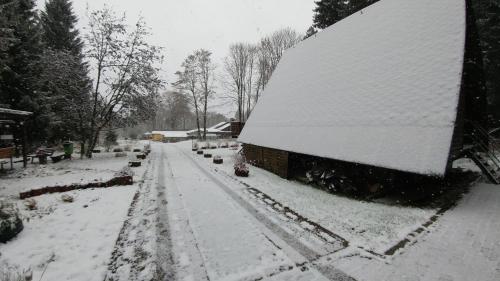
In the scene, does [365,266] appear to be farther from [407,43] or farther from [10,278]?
[407,43]

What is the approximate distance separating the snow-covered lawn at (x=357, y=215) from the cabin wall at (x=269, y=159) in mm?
2472

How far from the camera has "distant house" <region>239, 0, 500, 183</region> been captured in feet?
22.8

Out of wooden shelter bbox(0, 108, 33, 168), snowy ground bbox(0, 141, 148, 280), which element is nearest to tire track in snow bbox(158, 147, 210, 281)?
snowy ground bbox(0, 141, 148, 280)

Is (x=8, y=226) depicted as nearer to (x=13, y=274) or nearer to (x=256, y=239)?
(x=13, y=274)

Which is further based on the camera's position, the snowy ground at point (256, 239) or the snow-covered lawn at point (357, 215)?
the snow-covered lawn at point (357, 215)

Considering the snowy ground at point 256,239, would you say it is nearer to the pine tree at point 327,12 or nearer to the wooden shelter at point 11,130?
the wooden shelter at point 11,130

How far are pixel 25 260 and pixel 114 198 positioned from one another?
12.9 feet

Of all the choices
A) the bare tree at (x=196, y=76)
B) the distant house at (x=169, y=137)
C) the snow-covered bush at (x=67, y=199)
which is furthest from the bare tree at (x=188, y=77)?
the snow-covered bush at (x=67, y=199)

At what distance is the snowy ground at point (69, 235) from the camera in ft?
14.1

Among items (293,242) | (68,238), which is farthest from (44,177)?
(293,242)

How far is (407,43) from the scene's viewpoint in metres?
9.10

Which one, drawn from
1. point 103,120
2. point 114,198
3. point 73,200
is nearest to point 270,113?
point 114,198

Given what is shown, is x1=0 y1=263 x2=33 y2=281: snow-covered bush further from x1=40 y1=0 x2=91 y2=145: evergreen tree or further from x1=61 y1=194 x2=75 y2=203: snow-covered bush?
x1=40 y1=0 x2=91 y2=145: evergreen tree

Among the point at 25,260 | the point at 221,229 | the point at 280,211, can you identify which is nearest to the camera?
the point at 25,260
